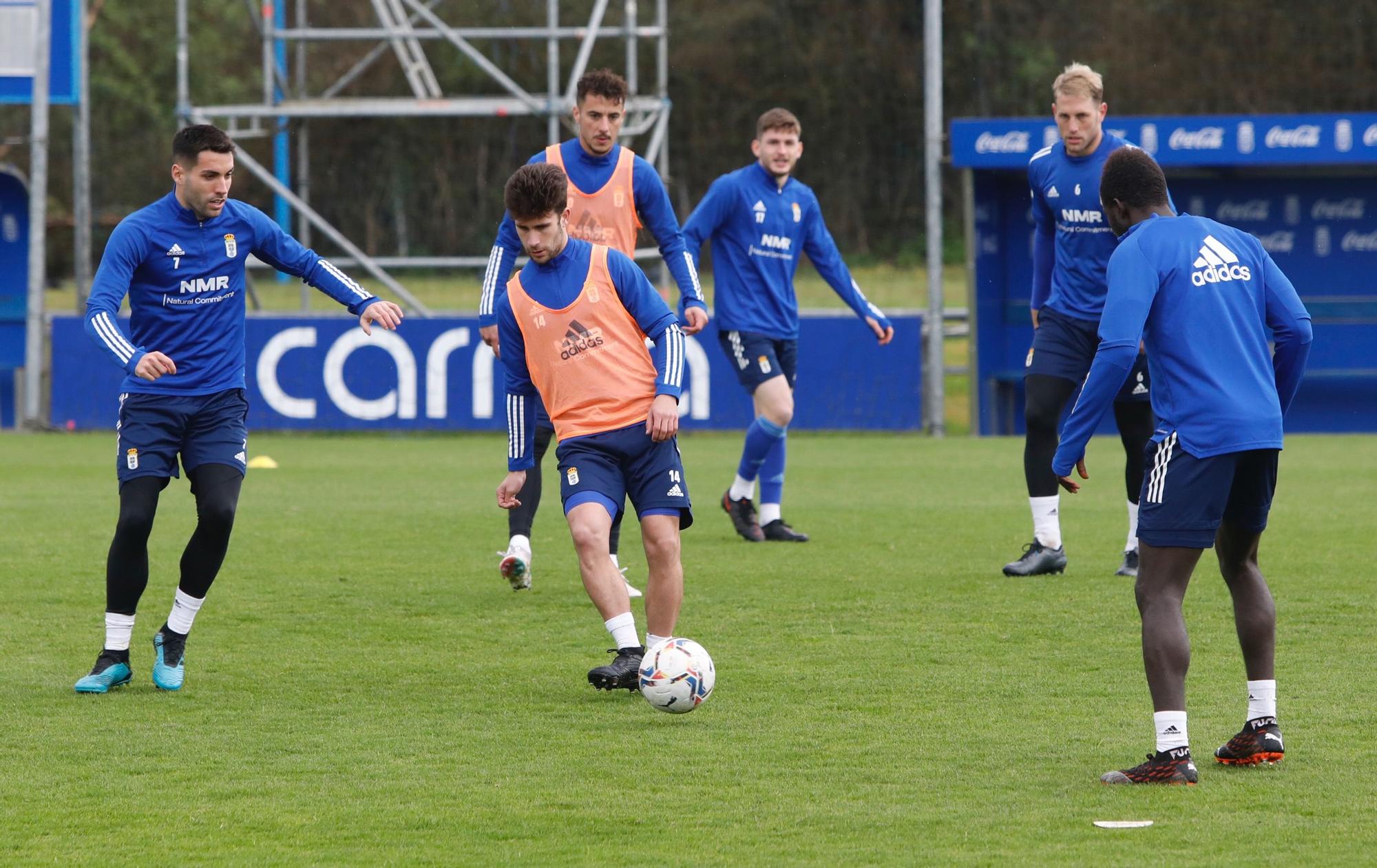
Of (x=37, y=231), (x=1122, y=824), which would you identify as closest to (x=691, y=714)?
(x=1122, y=824)

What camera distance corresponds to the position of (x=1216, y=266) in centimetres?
464

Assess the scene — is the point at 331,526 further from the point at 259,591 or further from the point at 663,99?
the point at 663,99

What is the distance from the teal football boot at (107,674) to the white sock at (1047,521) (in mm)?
4119

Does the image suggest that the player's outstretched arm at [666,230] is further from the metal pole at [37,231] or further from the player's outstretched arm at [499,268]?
the metal pole at [37,231]

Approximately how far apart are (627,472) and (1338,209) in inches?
528

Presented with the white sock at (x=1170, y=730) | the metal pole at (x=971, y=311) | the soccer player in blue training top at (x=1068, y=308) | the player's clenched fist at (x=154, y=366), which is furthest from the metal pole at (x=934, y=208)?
the white sock at (x=1170, y=730)

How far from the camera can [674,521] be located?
5.83m

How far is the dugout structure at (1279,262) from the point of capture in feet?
56.4

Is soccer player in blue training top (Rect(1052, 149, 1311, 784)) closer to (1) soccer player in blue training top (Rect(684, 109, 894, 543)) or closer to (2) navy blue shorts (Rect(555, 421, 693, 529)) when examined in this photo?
(2) navy blue shorts (Rect(555, 421, 693, 529))

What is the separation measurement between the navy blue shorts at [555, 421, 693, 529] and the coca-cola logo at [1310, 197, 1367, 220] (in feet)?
43.6

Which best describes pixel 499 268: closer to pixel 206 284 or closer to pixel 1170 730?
pixel 206 284

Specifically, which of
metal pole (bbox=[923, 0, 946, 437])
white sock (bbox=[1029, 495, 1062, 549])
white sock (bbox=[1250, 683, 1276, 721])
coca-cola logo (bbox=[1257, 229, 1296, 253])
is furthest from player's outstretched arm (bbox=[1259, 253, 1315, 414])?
coca-cola logo (bbox=[1257, 229, 1296, 253])

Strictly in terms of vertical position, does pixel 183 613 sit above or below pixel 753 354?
below

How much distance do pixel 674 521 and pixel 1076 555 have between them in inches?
151
